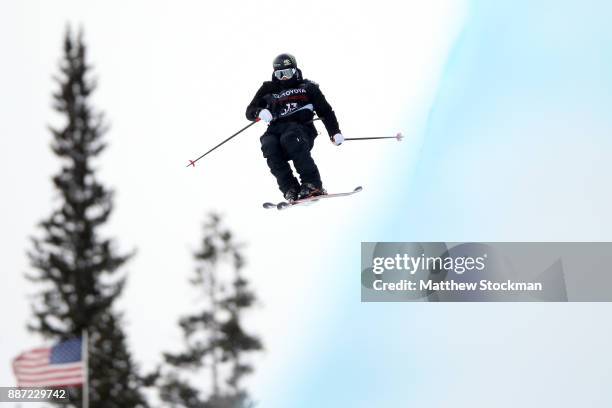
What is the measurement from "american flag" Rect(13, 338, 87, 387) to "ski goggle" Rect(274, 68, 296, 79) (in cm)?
676

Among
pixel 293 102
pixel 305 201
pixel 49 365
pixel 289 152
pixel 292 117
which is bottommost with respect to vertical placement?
pixel 49 365

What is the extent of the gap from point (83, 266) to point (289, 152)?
1094 inches

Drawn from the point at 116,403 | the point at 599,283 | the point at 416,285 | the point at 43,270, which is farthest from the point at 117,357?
the point at 599,283

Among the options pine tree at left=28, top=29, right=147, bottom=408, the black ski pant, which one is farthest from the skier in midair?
pine tree at left=28, top=29, right=147, bottom=408

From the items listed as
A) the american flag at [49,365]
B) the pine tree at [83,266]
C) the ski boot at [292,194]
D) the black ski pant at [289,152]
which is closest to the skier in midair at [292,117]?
the black ski pant at [289,152]

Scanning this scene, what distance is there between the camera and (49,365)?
89.8ft

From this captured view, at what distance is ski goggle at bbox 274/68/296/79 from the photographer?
2553 cm

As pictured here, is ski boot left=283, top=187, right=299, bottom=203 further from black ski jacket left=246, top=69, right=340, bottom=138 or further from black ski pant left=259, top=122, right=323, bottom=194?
black ski jacket left=246, top=69, right=340, bottom=138

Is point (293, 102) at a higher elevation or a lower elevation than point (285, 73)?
lower

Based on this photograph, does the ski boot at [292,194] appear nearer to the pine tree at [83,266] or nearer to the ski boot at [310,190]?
the ski boot at [310,190]

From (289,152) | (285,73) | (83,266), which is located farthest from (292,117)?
(83,266)

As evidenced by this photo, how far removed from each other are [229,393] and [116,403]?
408 centimetres

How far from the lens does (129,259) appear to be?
54.2 m

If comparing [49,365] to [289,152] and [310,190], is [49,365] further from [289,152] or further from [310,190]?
[289,152]
